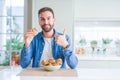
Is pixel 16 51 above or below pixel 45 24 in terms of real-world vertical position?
below

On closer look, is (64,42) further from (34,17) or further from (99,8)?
(99,8)

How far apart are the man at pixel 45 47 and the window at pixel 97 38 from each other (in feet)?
6.16

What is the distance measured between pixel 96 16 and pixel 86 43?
0.56m

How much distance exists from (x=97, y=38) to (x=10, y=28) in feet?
5.17

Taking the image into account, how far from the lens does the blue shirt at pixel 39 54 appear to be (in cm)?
187

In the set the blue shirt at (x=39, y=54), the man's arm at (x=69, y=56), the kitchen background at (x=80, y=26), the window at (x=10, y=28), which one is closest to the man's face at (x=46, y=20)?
the blue shirt at (x=39, y=54)

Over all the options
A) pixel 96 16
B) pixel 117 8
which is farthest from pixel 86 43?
pixel 117 8

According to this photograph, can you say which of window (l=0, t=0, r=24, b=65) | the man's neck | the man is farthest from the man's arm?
window (l=0, t=0, r=24, b=65)

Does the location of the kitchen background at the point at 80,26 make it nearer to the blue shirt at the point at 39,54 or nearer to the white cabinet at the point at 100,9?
the white cabinet at the point at 100,9

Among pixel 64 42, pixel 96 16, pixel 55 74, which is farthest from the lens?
pixel 96 16

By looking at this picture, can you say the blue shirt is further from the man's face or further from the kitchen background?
the kitchen background

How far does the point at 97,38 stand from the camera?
12.8 ft

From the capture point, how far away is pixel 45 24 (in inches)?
73.6

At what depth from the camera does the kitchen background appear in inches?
132
